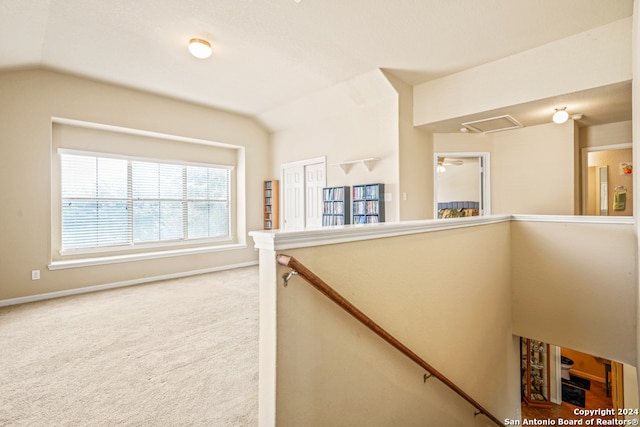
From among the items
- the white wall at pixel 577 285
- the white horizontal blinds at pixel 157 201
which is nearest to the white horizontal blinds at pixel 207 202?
the white horizontal blinds at pixel 157 201

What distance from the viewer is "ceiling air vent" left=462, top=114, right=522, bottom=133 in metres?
4.50

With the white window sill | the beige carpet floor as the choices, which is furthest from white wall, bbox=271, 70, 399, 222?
the beige carpet floor

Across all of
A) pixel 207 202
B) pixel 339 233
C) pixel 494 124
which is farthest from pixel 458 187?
pixel 339 233

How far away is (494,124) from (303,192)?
3.63 m

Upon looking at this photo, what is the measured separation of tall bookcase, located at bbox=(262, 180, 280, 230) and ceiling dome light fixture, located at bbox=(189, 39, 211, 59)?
346cm

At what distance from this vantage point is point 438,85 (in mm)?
4723

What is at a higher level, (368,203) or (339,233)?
(368,203)

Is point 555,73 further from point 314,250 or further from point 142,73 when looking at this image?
point 142,73

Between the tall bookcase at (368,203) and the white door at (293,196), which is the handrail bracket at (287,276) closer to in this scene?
the tall bookcase at (368,203)

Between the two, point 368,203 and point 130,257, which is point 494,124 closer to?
point 368,203

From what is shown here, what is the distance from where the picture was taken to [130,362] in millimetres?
2500

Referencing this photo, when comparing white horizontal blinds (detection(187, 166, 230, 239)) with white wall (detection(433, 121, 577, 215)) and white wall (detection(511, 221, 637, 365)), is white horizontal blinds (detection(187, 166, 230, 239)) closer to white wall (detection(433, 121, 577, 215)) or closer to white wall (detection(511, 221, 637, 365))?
white wall (detection(433, 121, 577, 215))

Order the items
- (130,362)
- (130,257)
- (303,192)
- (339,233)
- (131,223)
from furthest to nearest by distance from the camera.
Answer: (303,192) → (131,223) → (130,257) → (130,362) → (339,233)

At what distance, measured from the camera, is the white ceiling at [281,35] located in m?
3.03
